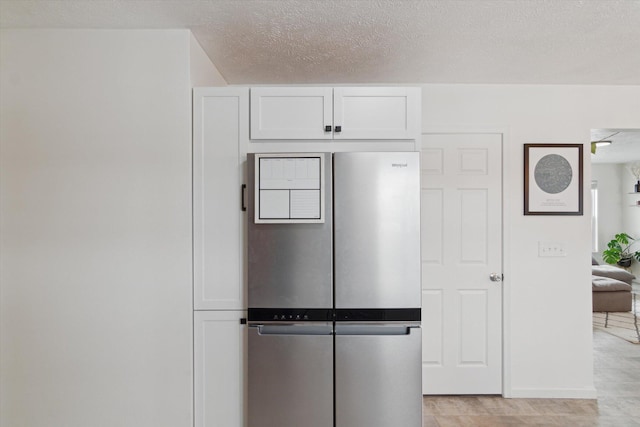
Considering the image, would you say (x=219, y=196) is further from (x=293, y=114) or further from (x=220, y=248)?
(x=293, y=114)

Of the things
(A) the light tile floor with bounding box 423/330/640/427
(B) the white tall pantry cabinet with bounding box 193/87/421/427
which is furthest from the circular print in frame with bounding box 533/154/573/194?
(A) the light tile floor with bounding box 423/330/640/427

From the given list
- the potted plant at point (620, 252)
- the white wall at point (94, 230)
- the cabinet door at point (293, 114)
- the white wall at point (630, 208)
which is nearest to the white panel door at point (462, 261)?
the cabinet door at point (293, 114)

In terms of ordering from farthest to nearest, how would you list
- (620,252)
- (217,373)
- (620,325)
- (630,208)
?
1. (630,208)
2. (620,252)
3. (620,325)
4. (217,373)

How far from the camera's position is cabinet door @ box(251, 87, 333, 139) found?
2.08 meters

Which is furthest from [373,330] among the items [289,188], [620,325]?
[620,325]

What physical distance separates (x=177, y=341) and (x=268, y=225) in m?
0.79

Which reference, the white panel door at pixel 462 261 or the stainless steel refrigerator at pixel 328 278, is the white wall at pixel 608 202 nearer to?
the white panel door at pixel 462 261

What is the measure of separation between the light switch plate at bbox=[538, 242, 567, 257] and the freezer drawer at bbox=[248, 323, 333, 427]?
6.34 feet

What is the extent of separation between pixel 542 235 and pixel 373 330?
5.84 feet

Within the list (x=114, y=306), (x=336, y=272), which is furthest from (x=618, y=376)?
(x=114, y=306)

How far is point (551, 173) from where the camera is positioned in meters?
2.94

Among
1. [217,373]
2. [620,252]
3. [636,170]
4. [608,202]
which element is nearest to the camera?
[217,373]

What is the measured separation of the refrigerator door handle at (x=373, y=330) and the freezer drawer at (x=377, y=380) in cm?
1

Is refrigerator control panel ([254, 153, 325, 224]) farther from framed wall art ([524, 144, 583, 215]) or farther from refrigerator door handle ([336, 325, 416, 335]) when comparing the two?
framed wall art ([524, 144, 583, 215])
